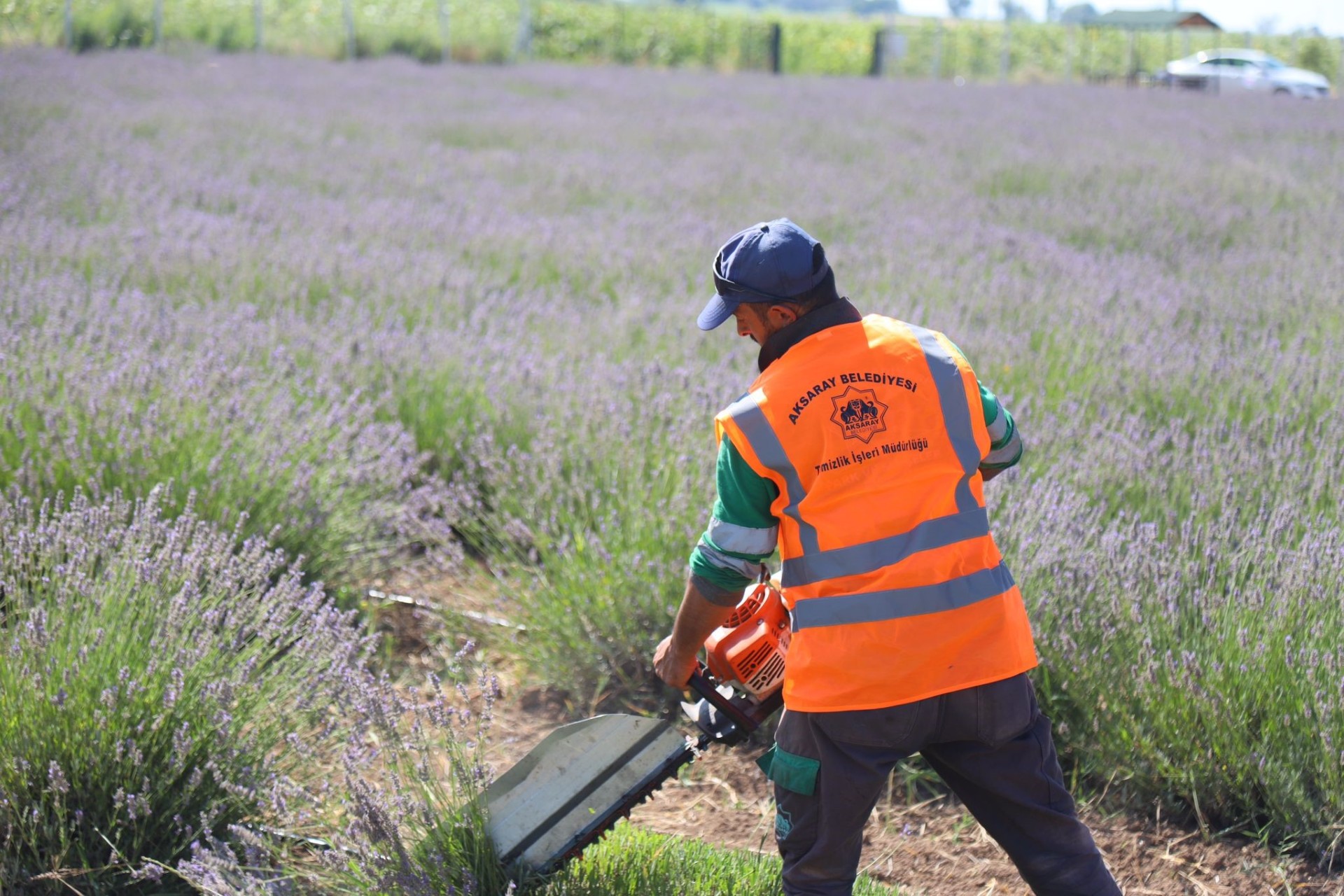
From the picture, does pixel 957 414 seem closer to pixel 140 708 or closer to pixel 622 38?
pixel 140 708

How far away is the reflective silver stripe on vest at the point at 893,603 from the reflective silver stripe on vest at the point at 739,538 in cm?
12

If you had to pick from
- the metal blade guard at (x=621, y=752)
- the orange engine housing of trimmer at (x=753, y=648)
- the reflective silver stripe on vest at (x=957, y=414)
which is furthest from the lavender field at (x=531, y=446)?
the reflective silver stripe on vest at (x=957, y=414)

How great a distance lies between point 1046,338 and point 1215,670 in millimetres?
2585

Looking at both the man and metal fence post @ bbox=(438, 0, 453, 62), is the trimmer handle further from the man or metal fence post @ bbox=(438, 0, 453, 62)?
metal fence post @ bbox=(438, 0, 453, 62)

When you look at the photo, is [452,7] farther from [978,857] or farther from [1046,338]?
[978,857]

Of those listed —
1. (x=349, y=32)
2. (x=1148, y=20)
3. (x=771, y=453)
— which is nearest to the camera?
(x=771, y=453)

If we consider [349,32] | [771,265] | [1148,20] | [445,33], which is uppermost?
[1148,20]

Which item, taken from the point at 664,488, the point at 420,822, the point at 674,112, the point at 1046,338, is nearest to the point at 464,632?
the point at 664,488

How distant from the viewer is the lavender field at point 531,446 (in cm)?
229

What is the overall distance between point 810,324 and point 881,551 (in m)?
0.41

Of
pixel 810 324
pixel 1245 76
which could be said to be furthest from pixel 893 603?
pixel 1245 76

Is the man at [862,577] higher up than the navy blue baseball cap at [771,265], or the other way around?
the navy blue baseball cap at [771,265]

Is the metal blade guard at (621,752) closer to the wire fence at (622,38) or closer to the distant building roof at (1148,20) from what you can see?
the wire fence at (622,38)

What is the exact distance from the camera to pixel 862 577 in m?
1.78
